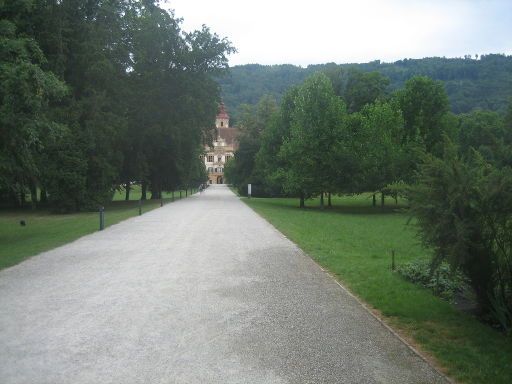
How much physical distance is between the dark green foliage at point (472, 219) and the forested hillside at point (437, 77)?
1601 inches

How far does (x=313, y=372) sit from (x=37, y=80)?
42.8ft

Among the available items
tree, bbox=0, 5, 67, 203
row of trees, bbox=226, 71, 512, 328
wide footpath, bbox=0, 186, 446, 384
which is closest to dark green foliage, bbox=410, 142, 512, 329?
row of trees, bbox=226, 71, 512, 328

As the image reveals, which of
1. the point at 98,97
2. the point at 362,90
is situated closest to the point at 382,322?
the point at 98,97

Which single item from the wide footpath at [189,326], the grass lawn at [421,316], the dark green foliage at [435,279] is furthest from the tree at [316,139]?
the dark green foliage at [435,279]

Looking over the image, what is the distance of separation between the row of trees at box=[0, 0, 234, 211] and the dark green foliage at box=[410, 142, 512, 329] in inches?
475

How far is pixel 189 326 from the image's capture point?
600 cm

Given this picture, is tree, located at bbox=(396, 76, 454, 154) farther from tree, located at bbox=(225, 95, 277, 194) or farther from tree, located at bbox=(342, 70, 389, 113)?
tree, located at bbox=(225, 95, 277, 194)

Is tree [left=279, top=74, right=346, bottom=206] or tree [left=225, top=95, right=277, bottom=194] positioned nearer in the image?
tree [left=279, top=74, right=346, bottom=206]

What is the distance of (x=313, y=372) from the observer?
182 inches

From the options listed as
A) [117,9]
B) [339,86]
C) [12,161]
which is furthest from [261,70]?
[12,161]

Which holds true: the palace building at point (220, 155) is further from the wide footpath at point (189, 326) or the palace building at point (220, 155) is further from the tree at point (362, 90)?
the wide footpath at point (189, 326)

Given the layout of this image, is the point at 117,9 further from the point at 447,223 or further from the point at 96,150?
the point at 447,223

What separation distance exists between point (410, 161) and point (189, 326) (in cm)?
2874

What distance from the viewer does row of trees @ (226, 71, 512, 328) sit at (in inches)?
241
